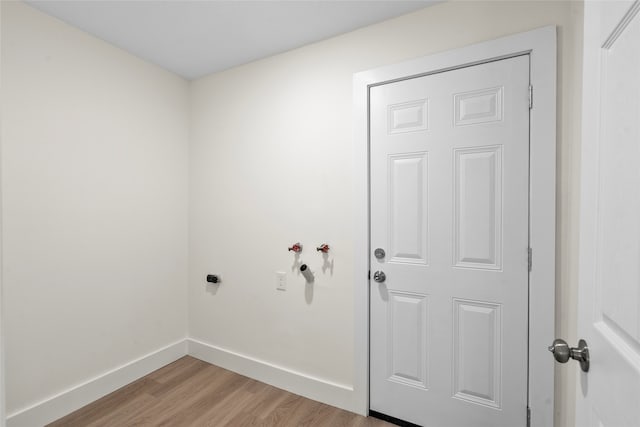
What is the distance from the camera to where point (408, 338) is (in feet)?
5.93

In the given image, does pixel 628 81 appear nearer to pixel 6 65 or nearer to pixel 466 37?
pixel 466 37

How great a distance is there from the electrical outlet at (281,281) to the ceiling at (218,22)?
5.01ft

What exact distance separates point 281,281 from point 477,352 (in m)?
1.24

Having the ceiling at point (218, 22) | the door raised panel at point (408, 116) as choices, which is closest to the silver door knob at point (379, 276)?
the door raised panel at point (408, 116)

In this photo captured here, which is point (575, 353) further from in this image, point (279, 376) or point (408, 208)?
point (279, 376)

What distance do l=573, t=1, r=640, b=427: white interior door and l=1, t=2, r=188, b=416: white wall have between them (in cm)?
240

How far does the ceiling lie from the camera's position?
1727 millimetres

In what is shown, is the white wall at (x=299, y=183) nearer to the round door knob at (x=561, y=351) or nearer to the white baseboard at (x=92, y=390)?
the white baseboard at (x=92, y=390)

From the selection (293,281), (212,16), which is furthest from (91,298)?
(212,16)

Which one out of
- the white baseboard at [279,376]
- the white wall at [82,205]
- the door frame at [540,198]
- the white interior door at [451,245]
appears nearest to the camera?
the door frame at [540,198]

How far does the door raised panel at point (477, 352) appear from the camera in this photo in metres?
1.59

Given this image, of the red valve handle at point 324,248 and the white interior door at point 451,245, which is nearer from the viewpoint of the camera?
the white interior door at point 451,245

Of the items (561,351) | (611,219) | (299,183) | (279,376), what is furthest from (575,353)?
(279,376)

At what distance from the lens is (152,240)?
2.42 meters
